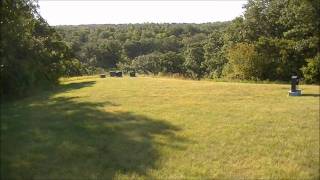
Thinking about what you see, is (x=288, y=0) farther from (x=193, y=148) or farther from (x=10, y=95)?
(x=193, y=148)

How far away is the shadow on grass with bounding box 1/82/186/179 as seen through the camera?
7.62m

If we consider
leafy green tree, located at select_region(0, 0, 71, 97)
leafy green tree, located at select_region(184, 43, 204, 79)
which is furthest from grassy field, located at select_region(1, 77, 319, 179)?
leafy green tree, located at select_region(184, 43, 204, 79)

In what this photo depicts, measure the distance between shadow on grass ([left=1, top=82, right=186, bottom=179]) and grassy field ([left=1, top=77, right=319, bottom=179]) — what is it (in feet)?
0.05

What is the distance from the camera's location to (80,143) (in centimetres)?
895

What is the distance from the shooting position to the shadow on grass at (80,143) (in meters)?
7.62

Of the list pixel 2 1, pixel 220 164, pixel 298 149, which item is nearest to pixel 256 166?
pixel 220 164

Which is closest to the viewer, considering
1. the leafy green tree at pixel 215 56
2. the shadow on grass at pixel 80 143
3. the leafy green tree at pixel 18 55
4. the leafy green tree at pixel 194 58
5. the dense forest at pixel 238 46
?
the shadow on grass at pixel 80 143

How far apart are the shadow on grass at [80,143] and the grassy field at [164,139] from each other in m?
0.02

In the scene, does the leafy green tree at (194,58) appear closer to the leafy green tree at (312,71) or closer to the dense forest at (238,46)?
the dense forest at (238,46)

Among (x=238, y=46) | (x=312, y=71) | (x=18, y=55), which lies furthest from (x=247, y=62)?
(x=18, y=55)

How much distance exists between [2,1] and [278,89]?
10.2 m

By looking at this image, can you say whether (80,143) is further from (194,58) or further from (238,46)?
(194,58)

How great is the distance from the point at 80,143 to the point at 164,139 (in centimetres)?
171

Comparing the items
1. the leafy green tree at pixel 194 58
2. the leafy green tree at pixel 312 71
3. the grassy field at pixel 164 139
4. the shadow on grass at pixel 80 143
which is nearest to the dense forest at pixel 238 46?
the leafy green tree at pixel 312 71
